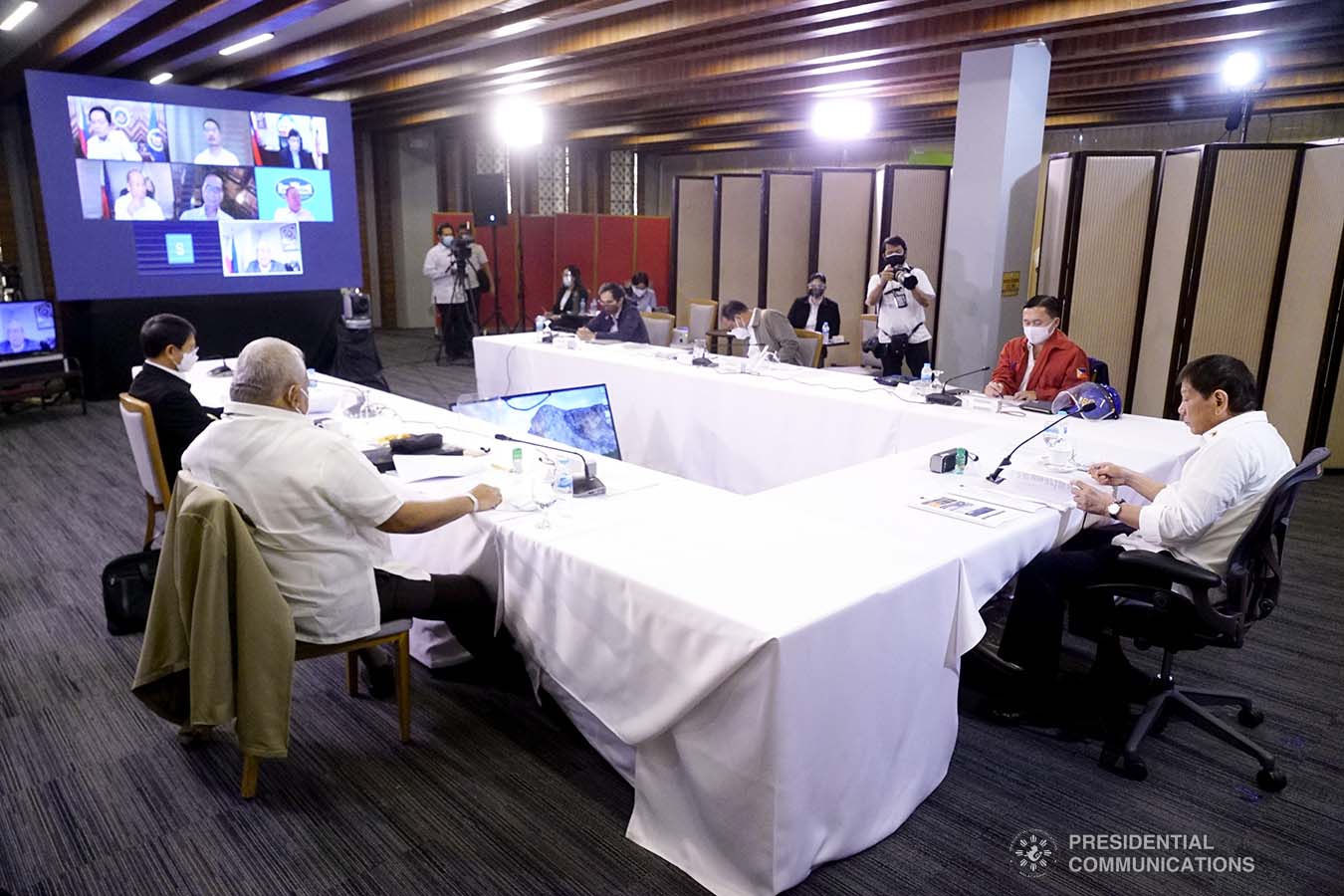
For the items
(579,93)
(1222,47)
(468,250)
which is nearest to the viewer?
(1222,47)

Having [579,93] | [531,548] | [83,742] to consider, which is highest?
[579,93]

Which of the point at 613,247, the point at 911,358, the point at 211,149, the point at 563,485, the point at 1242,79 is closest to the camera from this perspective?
the point at 563,485

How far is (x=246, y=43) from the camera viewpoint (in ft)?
22.3

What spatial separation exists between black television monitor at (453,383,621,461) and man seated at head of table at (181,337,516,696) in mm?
1670

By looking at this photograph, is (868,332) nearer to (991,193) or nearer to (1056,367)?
(991,193)

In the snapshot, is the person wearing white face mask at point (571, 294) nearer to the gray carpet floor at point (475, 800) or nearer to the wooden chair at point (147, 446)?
the wooden chair at point (147, 446)

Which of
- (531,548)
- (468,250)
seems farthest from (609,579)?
(468,250)

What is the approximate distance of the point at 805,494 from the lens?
107 inches

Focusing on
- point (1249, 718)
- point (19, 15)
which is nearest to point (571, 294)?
point (19, 15)

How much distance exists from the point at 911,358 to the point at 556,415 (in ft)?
11.7

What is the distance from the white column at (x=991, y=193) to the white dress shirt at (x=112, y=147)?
692cm

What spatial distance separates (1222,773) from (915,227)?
5.67 meters

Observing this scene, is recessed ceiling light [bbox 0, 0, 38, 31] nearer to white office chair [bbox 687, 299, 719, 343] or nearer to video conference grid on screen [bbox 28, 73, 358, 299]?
video conference grid on screen [bbox 28, 73, 358, 299]

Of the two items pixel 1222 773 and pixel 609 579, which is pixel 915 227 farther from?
pixel 609 579
